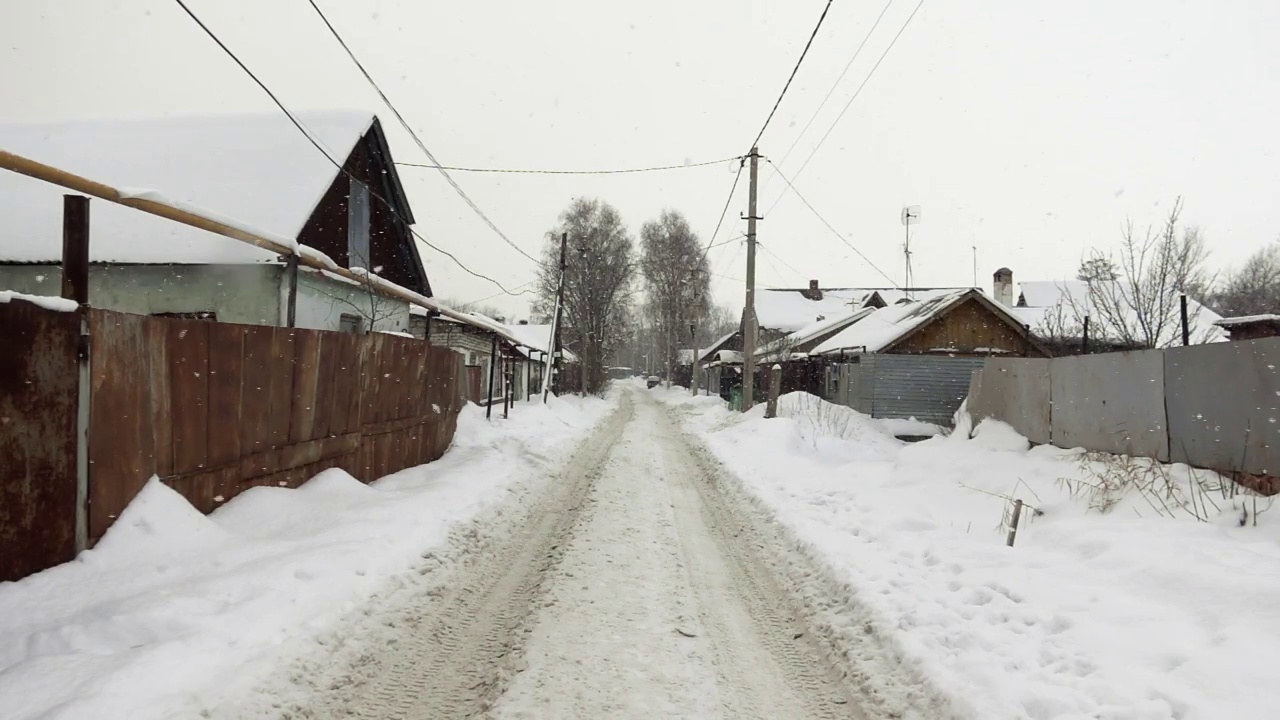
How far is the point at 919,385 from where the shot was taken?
21328 mm

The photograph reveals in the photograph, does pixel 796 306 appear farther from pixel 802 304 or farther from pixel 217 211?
pixel 217 211

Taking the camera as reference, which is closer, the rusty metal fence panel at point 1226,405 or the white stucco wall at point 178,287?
the rusty metal fence panel at point 1226,405

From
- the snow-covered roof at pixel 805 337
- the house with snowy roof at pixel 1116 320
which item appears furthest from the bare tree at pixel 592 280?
the house with snowy roof at pixel 1116 320

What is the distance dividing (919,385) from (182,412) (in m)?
20.7

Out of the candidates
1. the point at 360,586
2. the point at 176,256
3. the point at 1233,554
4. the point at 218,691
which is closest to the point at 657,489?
the point at 360,586

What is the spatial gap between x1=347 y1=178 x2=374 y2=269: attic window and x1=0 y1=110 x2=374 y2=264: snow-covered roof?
54.3 inches

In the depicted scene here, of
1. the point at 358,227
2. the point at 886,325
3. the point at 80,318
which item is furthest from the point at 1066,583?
the point at 886,325

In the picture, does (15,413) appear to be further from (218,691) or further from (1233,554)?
(1233,554)

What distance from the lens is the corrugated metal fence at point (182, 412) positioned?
12.1 ft

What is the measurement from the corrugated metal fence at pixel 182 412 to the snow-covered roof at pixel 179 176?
17.0ft

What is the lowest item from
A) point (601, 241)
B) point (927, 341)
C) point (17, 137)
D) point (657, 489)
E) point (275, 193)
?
point (657, 489)

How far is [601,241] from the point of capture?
42.7m

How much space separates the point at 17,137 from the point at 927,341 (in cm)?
2511

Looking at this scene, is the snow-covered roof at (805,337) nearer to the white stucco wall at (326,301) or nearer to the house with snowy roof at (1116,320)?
the house with snowy roof at (1116,320)
